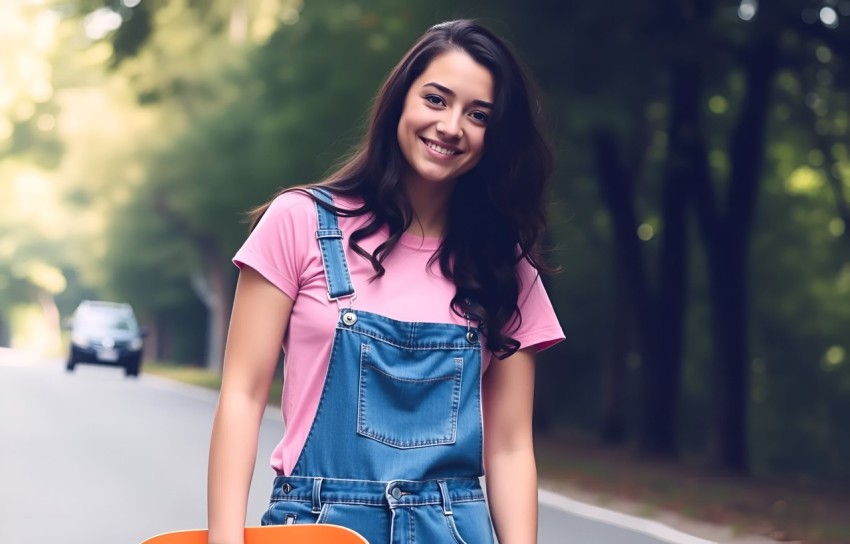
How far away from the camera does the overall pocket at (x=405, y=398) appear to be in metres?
2.63

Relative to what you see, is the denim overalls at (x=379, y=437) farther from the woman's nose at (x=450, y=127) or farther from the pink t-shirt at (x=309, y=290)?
the woman's nose at (x=450, y=127)

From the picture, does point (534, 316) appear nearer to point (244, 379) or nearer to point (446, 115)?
point (446, 115)

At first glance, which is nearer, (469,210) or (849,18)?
(469,210)

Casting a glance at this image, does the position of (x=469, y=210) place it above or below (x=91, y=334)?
above

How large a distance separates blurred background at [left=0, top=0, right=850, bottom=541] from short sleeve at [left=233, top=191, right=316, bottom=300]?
57 cm

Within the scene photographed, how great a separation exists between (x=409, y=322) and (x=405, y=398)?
0.13 metres

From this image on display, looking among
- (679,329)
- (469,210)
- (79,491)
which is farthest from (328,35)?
(469,210)

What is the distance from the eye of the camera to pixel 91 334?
34.5 m

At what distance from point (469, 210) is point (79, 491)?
10.1 metres

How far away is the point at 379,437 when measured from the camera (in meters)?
2.62

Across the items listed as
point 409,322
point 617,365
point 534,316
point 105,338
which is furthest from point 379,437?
point 105,338

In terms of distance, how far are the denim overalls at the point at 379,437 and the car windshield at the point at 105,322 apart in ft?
107

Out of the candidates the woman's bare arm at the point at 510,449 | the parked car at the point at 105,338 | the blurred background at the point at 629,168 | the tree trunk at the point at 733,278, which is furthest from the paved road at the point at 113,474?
the parked car at the point at 105,338

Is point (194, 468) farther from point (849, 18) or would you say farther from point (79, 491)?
point (849, 18)
